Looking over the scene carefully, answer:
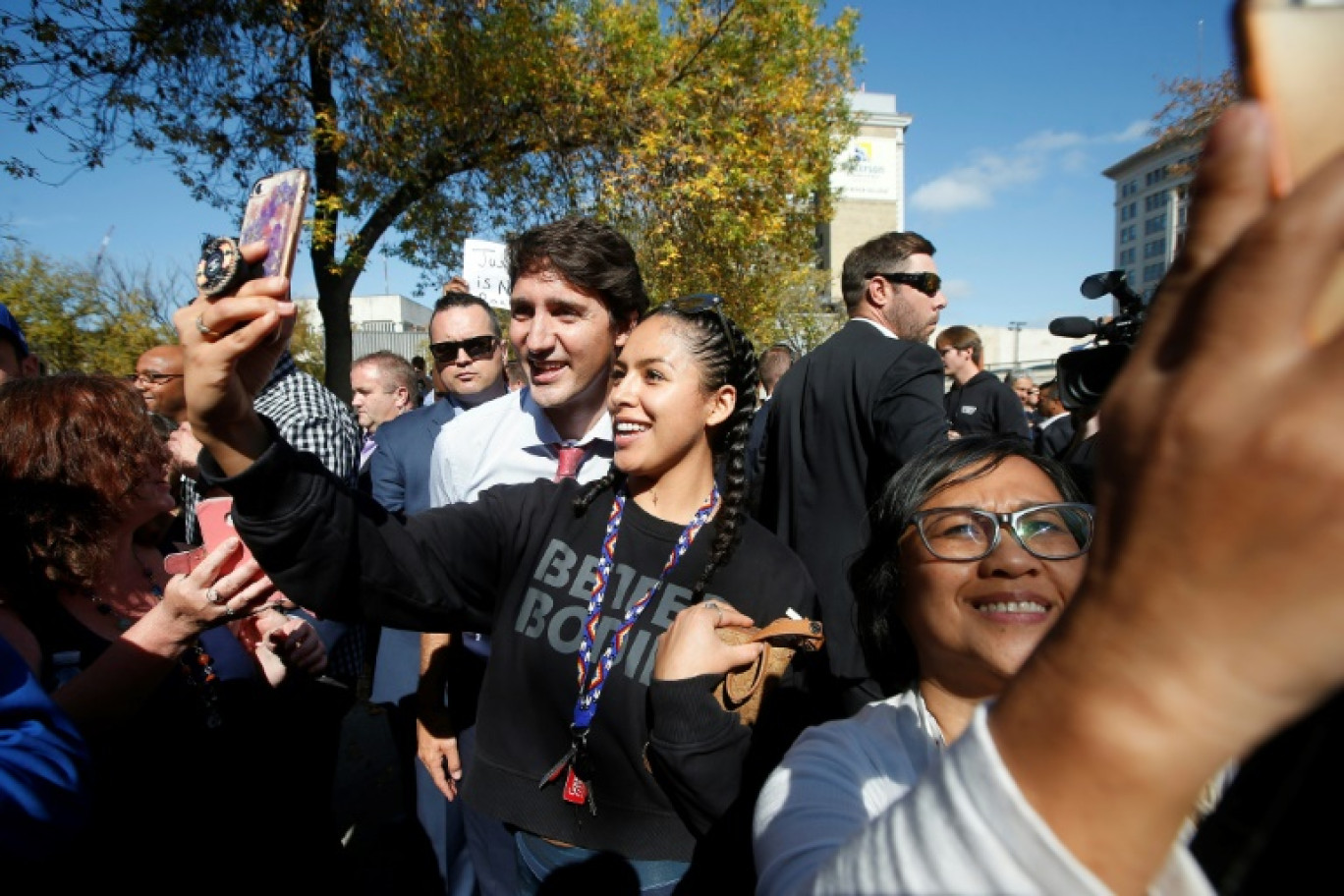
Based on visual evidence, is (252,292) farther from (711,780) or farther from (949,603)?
(949,603)

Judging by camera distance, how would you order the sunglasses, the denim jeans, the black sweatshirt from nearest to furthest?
the black sweatshirt
the denim jeans
the sunglasses

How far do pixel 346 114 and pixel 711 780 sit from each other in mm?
9736

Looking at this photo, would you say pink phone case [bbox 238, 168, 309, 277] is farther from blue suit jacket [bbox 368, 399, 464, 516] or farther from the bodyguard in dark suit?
blue suit jacket [bbox 368, 399, 464, 516]

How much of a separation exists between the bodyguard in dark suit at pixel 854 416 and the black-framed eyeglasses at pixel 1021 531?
123 centimetres

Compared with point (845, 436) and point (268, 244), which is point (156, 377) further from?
point (845, 436)

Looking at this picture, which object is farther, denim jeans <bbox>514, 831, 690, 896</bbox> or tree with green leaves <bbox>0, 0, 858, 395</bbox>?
tree with green leaves <bbox>0, 0, 858, 395</bbox>

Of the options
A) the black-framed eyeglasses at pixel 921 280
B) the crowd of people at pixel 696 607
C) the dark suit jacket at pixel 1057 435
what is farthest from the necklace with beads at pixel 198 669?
the dark suit jacket at pixel 1057 435

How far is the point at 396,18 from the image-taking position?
8.62m

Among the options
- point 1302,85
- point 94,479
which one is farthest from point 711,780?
point 94,479

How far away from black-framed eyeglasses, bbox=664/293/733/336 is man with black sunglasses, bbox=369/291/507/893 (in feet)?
5.54

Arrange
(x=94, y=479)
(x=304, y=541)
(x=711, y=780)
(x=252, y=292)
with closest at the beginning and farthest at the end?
(x=252, y=292) → (x=304, y=541) → (x=711, y=780) → (x=94, y=479)

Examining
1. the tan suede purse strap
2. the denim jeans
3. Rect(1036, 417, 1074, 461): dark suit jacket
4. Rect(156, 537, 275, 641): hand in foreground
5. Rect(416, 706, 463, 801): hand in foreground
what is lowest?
Rect(416, 706, 463, 801): hand in foreground

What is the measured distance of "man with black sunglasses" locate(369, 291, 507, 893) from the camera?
9.46 feet

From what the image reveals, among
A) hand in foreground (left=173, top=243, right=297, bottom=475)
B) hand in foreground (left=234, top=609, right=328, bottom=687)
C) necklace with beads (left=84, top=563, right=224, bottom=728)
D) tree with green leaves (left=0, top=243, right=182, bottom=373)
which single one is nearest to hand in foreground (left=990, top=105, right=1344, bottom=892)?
hand in foreground (left=173, top=243, right=297, bottom=475)
